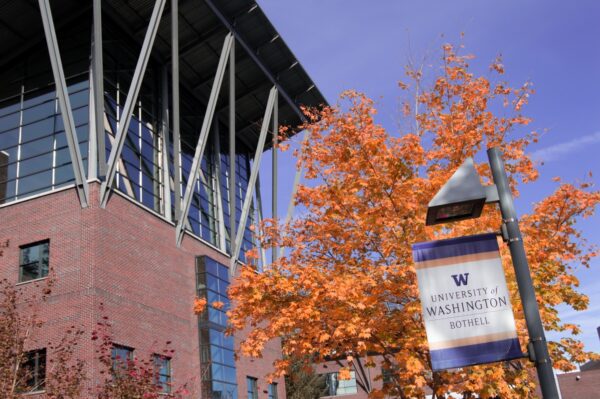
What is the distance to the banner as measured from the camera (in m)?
6.02

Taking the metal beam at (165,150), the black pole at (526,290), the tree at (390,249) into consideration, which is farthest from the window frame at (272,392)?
the black pole at (526,290)

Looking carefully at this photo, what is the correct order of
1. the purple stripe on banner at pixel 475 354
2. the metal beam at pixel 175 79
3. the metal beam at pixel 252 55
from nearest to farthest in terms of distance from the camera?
1. the purple stripe on banner at pixel 475 354
2. the metal beam at pixel 175 79
3. the metal beam at pixel 252 55

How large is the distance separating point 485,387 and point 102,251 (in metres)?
19.8

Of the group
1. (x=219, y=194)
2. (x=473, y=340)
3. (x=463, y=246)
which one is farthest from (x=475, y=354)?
(x=219, y=194)

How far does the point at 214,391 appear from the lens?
32719 millimetres

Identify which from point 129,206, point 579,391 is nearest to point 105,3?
point 129,206

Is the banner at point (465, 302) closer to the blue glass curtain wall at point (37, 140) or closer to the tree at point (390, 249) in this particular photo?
the tree at point (390, 249)

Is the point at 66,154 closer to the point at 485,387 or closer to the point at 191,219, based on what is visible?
the point at 191,219

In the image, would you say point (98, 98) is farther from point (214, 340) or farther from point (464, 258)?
point (464, 258)

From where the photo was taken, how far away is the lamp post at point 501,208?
5480 mm

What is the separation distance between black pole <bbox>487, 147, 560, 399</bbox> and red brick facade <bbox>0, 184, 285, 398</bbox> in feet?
65.1

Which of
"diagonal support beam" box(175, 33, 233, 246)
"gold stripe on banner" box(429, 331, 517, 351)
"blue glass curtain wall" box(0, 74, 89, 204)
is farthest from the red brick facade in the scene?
"gold stripe on banner" box(429, 331, 517, 351)

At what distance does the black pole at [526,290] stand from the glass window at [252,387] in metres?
33.8

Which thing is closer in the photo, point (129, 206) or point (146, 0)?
point (129, 206)
